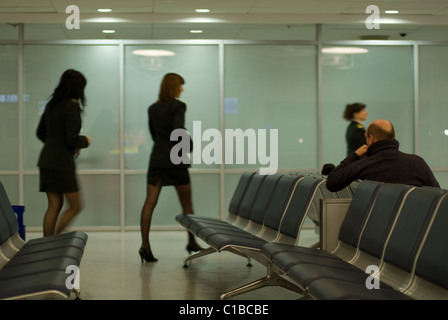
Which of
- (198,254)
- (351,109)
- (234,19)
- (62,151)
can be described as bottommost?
(198,254)

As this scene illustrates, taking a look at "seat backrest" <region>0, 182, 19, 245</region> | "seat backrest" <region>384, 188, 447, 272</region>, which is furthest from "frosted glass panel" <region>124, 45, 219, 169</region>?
"seat backrest" <region>384, 188, 447, 272</region>

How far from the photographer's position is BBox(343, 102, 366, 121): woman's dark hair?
333 inches

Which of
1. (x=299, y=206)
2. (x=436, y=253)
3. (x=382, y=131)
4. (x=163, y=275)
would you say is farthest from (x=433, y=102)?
(x=436, y=253)

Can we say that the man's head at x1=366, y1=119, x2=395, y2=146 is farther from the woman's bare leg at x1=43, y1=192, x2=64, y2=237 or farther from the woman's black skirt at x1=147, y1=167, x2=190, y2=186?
the woman's bare leg at x1=43, y1=192, x2=64, y2=237

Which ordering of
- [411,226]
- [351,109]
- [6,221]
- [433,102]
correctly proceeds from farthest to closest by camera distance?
[433,102] < [351,109] < [6,221] < [411,226]

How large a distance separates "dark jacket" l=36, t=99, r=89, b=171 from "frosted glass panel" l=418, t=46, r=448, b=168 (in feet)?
19.2

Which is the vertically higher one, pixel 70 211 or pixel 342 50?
pixel 342 50

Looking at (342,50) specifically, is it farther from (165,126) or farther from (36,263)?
(36,263)

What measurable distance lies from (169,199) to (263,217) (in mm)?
4235

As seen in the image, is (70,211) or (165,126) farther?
(165,126)

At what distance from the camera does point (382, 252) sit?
3.17 m

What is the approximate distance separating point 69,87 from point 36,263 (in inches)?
85.2

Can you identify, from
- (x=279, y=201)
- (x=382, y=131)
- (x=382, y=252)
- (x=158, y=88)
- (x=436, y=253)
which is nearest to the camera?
(x=436, y=253)

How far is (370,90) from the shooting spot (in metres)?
9.41
